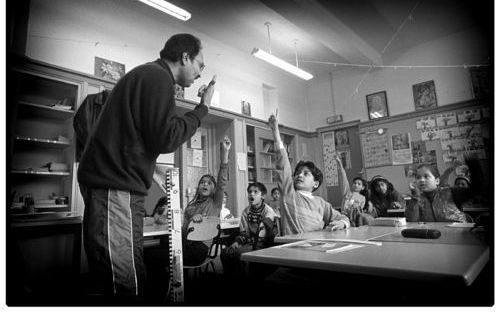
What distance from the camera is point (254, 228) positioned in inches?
69.4

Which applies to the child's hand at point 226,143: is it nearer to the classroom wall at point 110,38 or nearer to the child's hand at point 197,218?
the classroom wall at point 110,38

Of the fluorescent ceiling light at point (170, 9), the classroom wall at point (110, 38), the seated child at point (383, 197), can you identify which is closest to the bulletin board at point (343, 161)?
the seated child at point (383, 197)

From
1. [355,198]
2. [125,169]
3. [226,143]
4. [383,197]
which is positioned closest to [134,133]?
Answer: [125,169]

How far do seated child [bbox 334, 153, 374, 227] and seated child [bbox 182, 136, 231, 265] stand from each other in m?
0.63

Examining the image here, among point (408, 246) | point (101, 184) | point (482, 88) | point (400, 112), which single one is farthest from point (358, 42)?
point (101, 184)

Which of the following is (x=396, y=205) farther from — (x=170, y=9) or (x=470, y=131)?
(x=170, y=9)

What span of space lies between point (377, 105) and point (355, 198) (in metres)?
0.55

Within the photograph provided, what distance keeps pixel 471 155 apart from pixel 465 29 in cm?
44

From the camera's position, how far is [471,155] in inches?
38.3

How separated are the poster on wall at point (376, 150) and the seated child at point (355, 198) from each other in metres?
0.14

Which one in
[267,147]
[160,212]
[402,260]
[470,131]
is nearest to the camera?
[402,260]

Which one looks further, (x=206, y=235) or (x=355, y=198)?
(x=355, y=198)

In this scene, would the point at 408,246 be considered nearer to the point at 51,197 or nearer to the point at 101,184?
the point at 101,184

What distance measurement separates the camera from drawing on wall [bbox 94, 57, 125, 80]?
1354 mm
